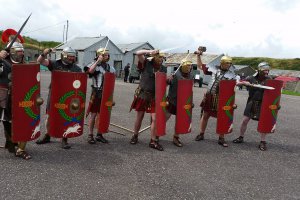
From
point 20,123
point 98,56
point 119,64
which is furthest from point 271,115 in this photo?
point 119,64

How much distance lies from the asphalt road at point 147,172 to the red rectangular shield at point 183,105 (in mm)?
379

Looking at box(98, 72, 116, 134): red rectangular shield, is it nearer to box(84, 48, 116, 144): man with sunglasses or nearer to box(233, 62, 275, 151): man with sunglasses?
box(84, 48, 116, 144): man with sunglasses

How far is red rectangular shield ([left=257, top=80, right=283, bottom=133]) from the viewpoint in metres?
5.78

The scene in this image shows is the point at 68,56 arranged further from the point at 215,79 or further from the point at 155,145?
the point at 215,79

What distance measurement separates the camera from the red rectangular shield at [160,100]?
512 cm

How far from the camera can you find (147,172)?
418 centimetres

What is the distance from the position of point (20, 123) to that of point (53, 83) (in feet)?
2.31

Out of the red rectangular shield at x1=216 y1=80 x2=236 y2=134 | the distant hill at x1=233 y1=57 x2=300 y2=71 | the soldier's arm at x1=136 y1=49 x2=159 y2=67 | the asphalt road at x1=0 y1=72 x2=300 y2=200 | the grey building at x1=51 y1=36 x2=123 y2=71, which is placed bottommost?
the asphalt road at x1=0 y1=72 x2=300 y2=200

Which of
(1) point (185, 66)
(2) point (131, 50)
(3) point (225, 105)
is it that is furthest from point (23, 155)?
(2) point (131, 50)

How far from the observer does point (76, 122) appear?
4.69 m

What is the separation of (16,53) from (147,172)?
229 centimetres

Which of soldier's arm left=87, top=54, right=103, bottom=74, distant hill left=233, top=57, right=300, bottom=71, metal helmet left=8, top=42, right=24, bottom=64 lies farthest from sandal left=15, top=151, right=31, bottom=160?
distant hill left=233, top=57, right=300, bottom=71

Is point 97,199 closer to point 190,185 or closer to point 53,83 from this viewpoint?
point 190,185

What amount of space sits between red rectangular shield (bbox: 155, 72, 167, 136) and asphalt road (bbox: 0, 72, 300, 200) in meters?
0.43
